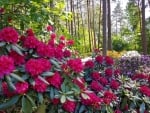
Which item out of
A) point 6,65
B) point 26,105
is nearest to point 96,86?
point 26,105

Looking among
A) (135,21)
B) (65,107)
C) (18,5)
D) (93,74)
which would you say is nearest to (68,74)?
(65,107)

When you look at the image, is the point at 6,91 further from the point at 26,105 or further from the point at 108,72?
the point at 108,72

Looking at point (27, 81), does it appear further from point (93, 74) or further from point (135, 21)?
point (135, 21)

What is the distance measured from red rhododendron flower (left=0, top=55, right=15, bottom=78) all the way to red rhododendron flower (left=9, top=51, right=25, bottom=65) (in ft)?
0.69

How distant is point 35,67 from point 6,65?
240 mm

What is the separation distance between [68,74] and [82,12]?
41685 millimetres

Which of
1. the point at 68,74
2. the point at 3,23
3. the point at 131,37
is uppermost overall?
the point at 3,23

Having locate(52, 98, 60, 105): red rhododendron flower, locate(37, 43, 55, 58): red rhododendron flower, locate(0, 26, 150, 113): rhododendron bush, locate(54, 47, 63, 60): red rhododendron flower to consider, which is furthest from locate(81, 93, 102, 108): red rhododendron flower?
locate(37, 43, 55, 58): red rhododendron flower

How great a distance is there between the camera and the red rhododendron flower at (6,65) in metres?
2.56

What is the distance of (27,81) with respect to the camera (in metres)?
2.77

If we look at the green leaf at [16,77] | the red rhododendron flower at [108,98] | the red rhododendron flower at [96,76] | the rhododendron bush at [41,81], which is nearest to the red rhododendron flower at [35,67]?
the rhododendron bush at [41,81]

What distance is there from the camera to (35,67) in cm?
273

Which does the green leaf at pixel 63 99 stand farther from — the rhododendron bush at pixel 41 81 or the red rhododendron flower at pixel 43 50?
the red rhododendron flower at pixel 43 50

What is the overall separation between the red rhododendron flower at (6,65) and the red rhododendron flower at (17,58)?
0.69 ft
